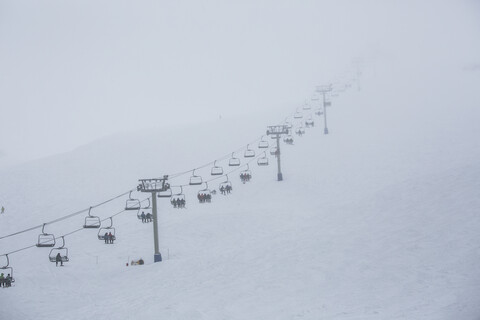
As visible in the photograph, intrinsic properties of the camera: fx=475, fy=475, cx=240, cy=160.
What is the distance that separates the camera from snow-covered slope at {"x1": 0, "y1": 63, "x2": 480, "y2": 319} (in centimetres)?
2019

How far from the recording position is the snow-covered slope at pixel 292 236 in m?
20.2

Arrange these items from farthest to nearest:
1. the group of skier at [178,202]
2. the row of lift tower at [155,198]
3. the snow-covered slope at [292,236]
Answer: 1. the group of skier at [178,202]
2. the row of lift tower at [155,198]
3. the snow-covered slope at [292,236]

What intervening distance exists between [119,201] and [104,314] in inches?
957

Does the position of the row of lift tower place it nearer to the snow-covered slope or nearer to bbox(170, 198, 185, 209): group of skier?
bbox(170, 198, 185, 209): group of skier

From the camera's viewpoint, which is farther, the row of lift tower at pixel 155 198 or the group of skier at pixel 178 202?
the group of skier at pixel 178 202

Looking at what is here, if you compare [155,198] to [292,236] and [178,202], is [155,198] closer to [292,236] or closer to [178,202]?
[178,202]

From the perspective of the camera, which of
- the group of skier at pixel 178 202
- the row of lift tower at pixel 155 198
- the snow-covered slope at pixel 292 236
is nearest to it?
the snow-covered slope at pixel 292 236

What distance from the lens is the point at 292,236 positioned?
96.7 feet

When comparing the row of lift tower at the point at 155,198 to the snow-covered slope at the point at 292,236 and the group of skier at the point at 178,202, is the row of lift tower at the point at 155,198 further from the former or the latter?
the snow-covered slope at the point at 292,236

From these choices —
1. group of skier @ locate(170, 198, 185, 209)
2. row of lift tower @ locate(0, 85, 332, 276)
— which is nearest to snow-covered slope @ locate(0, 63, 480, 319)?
row of lift tower @ locate(0, 85, 332, 276)

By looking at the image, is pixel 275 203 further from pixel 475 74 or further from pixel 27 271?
pixel 475 74

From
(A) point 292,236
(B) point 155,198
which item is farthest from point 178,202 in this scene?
(A) point 292,236

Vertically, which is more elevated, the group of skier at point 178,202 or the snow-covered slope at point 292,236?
the group of skier at point 178,202

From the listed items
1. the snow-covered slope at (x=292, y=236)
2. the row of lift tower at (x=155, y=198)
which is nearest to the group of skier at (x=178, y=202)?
the row of lift tower at (x=155, y=198)
